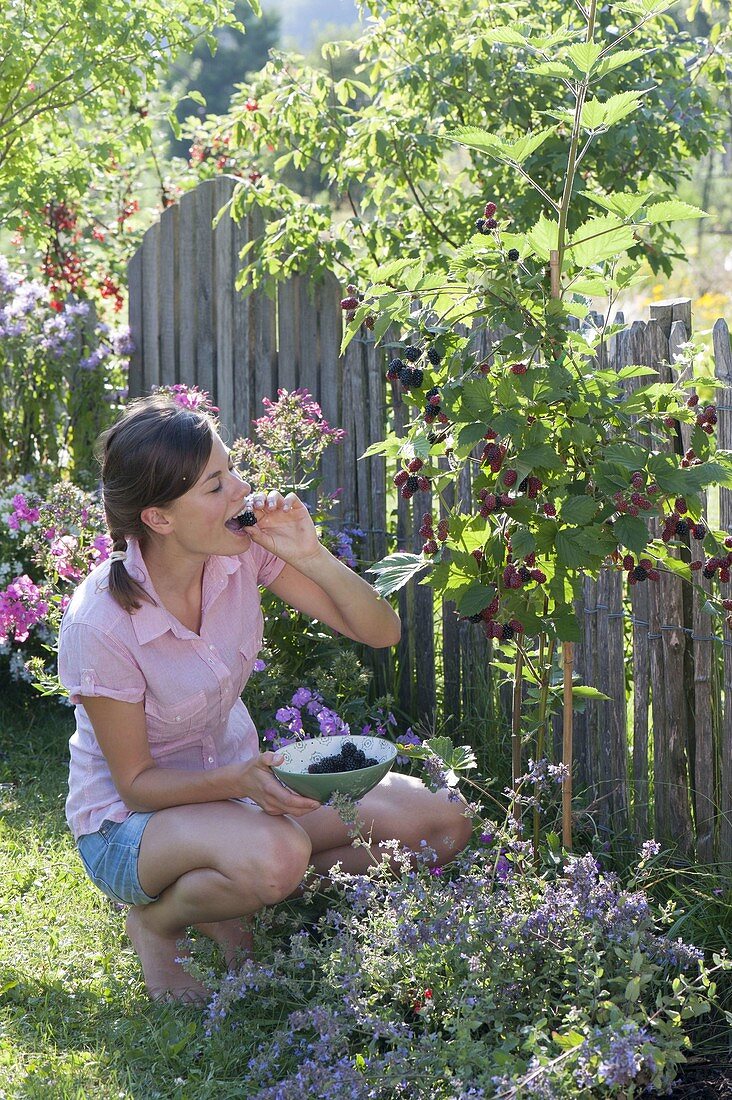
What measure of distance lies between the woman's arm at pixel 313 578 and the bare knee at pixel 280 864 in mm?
552

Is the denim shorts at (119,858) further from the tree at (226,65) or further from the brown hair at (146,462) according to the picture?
the tree at (226,65)

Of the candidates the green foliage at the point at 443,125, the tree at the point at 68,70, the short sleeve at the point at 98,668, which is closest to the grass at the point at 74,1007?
the short sleeve at the point at 98,668

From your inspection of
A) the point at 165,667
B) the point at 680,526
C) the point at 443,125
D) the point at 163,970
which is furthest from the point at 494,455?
the point at 443,125

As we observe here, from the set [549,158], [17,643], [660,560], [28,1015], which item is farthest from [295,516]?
[17,643]

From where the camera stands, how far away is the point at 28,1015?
2641mm

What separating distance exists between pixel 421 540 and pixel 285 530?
1.19m

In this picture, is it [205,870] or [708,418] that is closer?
[708,418]

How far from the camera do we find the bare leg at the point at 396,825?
289 cm

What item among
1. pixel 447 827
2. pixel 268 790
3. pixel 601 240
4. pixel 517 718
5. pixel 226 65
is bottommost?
pixel 447 827

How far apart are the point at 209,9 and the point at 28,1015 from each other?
418cm

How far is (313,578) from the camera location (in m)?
2.88

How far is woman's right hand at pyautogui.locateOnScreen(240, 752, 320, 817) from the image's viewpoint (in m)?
2.59

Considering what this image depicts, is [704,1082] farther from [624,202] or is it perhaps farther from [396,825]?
[624,202]

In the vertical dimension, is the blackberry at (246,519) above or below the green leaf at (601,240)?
below
